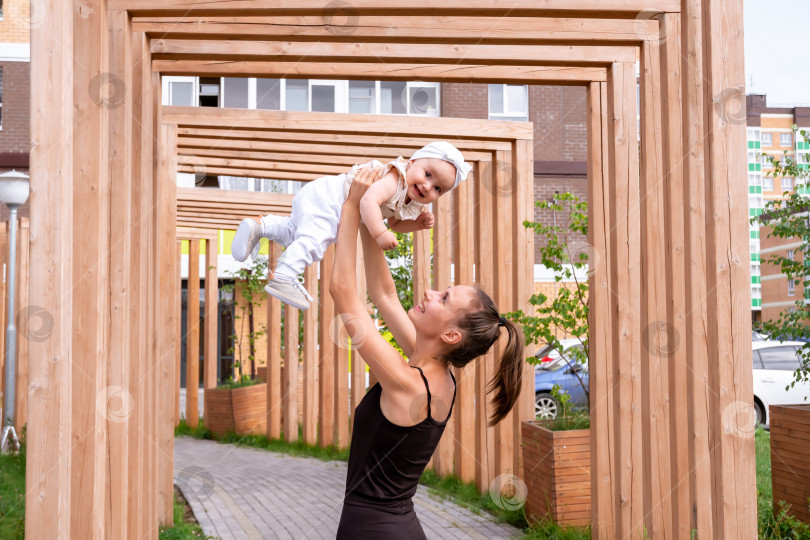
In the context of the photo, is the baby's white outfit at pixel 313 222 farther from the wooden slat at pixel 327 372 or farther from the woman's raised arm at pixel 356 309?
the wooden slat at pixel 327 372

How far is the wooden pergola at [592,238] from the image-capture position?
2869 millimetres

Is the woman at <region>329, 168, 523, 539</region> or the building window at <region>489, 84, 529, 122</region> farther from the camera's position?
the building window at <region>489, 84, 529, 122</region>

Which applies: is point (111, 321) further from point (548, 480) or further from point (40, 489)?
point (548, 480)

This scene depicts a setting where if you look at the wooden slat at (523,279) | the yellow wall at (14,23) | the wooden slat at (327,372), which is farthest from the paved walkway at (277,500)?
the yellow wall at (14,23)

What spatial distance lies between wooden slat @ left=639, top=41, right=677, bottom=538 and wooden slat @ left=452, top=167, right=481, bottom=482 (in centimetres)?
364

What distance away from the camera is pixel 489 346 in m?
2.73

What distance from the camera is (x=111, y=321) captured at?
3881 mm

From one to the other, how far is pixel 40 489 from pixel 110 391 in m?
1.07

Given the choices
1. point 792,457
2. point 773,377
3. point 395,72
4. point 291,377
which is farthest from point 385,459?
point 773,377

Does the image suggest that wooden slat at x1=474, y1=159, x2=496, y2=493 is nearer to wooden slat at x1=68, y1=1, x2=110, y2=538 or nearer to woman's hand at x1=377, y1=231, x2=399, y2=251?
wooden slat at x1=68, y1=1, x2=110, y2=538

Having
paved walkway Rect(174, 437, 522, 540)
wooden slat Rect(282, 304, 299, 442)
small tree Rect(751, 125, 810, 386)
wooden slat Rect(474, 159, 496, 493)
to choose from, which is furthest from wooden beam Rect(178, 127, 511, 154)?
wooden slat Rect(282, 304, 299, 442)

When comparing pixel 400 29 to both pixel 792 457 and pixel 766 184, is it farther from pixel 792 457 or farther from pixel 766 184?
pixel 766 184

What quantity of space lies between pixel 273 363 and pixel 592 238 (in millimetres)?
7627

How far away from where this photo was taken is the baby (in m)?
2.69
